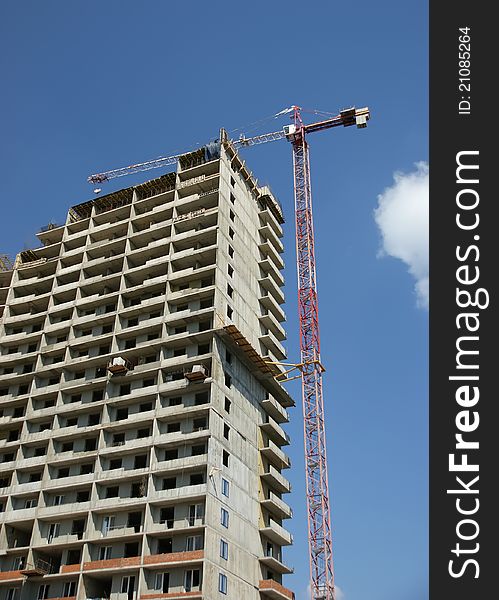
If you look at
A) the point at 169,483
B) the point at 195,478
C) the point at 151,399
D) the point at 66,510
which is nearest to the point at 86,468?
the point at 66,510

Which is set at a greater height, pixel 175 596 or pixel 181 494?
pixel 181 494

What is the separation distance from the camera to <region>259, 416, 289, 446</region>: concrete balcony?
8251cm

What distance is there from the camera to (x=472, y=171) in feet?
112

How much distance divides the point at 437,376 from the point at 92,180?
100682 mm

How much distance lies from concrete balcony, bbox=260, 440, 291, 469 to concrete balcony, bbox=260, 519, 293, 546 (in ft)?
23.6

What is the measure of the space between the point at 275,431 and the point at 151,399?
16.2 meters

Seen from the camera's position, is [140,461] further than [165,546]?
Yes

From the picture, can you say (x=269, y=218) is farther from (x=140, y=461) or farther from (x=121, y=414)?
(x=140, y=461)

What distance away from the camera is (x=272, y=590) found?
7162 centimetres

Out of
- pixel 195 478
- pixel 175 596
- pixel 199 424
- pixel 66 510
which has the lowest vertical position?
pixel 175 596

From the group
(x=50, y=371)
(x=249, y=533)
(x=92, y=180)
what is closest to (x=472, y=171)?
(x=249, y=533)

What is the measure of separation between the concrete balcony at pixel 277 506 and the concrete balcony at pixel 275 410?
9.65 metres

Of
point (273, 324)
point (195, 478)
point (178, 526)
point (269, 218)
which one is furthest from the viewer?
point (269, 218)

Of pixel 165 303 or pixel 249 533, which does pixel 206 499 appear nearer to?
pixel 249 533
